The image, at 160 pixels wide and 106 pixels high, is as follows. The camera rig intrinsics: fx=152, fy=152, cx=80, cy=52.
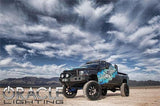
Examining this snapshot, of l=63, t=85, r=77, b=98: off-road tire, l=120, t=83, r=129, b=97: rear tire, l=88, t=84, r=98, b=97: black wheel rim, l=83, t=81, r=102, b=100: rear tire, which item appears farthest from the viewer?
l=120, t=83, r=129, b=97: rear tire

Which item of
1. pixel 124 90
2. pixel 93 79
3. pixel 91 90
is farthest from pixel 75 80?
pixel 124 90

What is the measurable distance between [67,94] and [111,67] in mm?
3274

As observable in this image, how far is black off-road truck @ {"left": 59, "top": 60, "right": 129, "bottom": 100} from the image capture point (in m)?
7.77

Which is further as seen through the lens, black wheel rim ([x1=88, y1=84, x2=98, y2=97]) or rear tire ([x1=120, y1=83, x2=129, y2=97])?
rear tire ([x1=120, y1=83, x2=129, y2=97])

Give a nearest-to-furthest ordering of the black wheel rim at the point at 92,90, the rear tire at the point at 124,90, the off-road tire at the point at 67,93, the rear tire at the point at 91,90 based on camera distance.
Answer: the rear tire at the point at 91,90, the black wheel rim at the point at 92,90, the off-road tire at the point at 67,93, the rear tire at the point at 124,90

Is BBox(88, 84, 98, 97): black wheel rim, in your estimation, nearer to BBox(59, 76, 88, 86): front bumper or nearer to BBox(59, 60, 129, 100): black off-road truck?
BBox(59, 60, 129, 100): black off-road truck

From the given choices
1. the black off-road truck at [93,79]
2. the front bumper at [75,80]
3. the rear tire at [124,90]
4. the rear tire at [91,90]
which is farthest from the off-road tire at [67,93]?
the rear tire at [124,90]

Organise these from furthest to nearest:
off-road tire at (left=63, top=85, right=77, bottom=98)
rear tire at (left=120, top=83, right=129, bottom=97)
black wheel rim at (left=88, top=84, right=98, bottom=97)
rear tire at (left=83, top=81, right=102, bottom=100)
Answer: rear tire at (left=120, top=83, right=129, bottom=97), off-road tire at (left=63, top=85, right=77, bottom=98), black wheel rim at (left=88, top=84, right=98, bottom=97), rear tire at (left=83, top=81, right=102, bottom=100)

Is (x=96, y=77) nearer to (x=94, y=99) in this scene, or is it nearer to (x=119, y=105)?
(x=94, y=99)

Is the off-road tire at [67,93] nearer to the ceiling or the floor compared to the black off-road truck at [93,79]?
nearer to the floor

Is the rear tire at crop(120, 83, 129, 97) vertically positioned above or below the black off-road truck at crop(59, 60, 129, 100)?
below

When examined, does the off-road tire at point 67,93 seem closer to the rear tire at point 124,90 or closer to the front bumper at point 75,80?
the front bumper at point 75,80

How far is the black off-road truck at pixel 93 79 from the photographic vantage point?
25.5 feet

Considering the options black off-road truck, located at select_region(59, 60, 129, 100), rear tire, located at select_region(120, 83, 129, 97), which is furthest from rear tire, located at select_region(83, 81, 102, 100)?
rear tire, located at select_region(120, 83, 129, 97)
